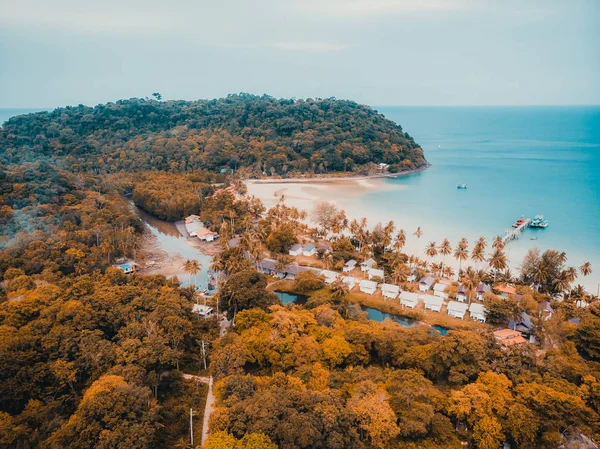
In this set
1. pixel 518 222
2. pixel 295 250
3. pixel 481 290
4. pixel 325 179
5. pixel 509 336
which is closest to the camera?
pixel 509 336

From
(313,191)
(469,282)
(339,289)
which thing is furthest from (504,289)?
(313,191)

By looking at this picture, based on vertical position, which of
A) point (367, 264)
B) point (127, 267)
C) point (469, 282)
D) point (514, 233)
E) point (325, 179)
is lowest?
point (127, 267)

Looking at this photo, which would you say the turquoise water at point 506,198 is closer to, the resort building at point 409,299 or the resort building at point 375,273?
the resort building at point 375,273

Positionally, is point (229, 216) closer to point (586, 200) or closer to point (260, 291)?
point (260, 291)

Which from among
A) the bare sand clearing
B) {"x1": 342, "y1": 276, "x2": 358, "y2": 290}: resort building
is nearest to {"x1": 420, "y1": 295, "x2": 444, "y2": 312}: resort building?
{"x1": 342, "y1": 276, "x2": 358, "y2": 290}: resort building

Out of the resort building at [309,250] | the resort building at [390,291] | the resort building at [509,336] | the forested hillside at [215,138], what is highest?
the forested hillside at [215,138]

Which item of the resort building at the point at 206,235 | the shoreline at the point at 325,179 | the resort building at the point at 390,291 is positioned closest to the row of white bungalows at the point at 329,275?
the resort building at the point at 390,291

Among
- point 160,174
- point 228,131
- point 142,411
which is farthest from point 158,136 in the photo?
point 142,411

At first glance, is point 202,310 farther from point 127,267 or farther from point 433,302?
point 433,302
